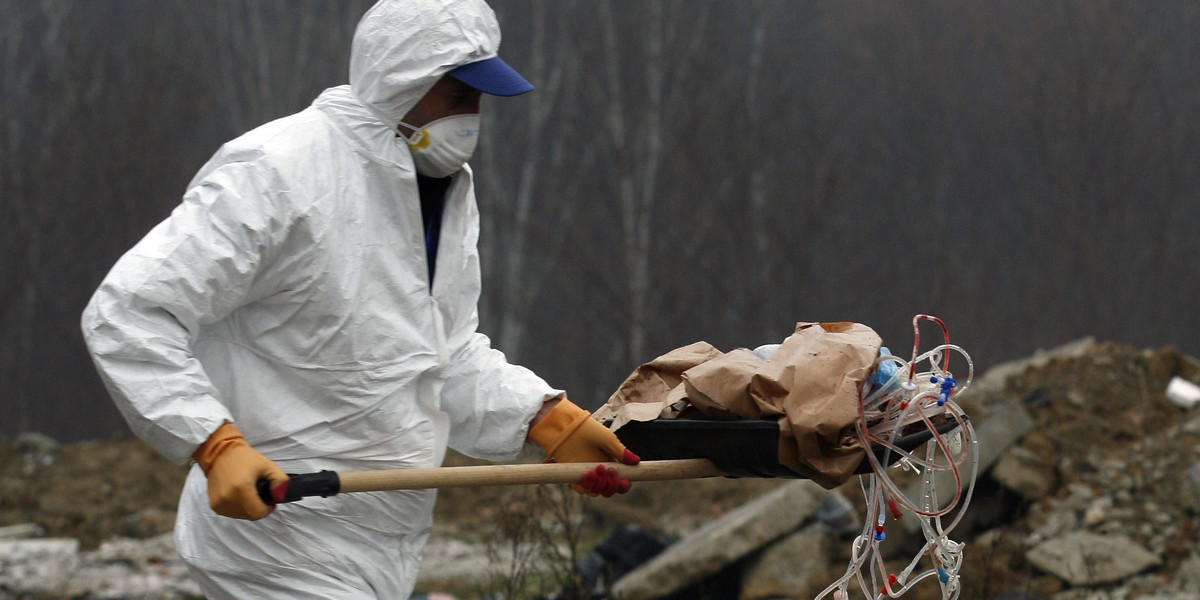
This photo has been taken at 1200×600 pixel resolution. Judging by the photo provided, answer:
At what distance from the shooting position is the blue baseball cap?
2590 millimetres

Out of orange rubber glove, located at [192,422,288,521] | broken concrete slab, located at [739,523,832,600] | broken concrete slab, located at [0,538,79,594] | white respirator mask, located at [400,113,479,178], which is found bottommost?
broken concrete slab, located at [0,538,79,594]

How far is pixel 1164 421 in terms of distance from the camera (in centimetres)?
745

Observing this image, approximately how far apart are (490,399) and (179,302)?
81cm

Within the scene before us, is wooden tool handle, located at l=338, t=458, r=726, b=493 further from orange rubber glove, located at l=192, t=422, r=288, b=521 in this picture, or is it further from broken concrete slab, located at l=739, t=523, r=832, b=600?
broken concrete slab, located at l=739, t=523, r=832, b=600

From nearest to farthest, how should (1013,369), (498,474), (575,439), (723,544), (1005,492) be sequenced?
(498,474), (575,439), (723,544), (1005,492), (1013,369)

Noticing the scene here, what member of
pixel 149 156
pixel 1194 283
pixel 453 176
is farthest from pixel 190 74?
pixel 453 176

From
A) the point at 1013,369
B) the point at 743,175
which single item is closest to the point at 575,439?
the point at 1013,369

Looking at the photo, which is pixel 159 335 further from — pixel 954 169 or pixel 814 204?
pixel 954 169

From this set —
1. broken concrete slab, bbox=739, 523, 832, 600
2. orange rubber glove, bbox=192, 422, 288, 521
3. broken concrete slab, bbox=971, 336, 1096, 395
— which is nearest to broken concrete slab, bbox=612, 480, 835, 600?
broken concrete slab, bbox=739, 523, 832, 600

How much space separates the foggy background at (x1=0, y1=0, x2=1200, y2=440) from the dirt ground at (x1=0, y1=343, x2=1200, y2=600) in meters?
2.98

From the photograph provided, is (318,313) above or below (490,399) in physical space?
above

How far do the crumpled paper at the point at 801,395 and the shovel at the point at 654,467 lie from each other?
0.04 meters

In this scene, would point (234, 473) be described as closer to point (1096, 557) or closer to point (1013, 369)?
point (1096, 557)

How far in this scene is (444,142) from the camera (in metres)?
2.66
